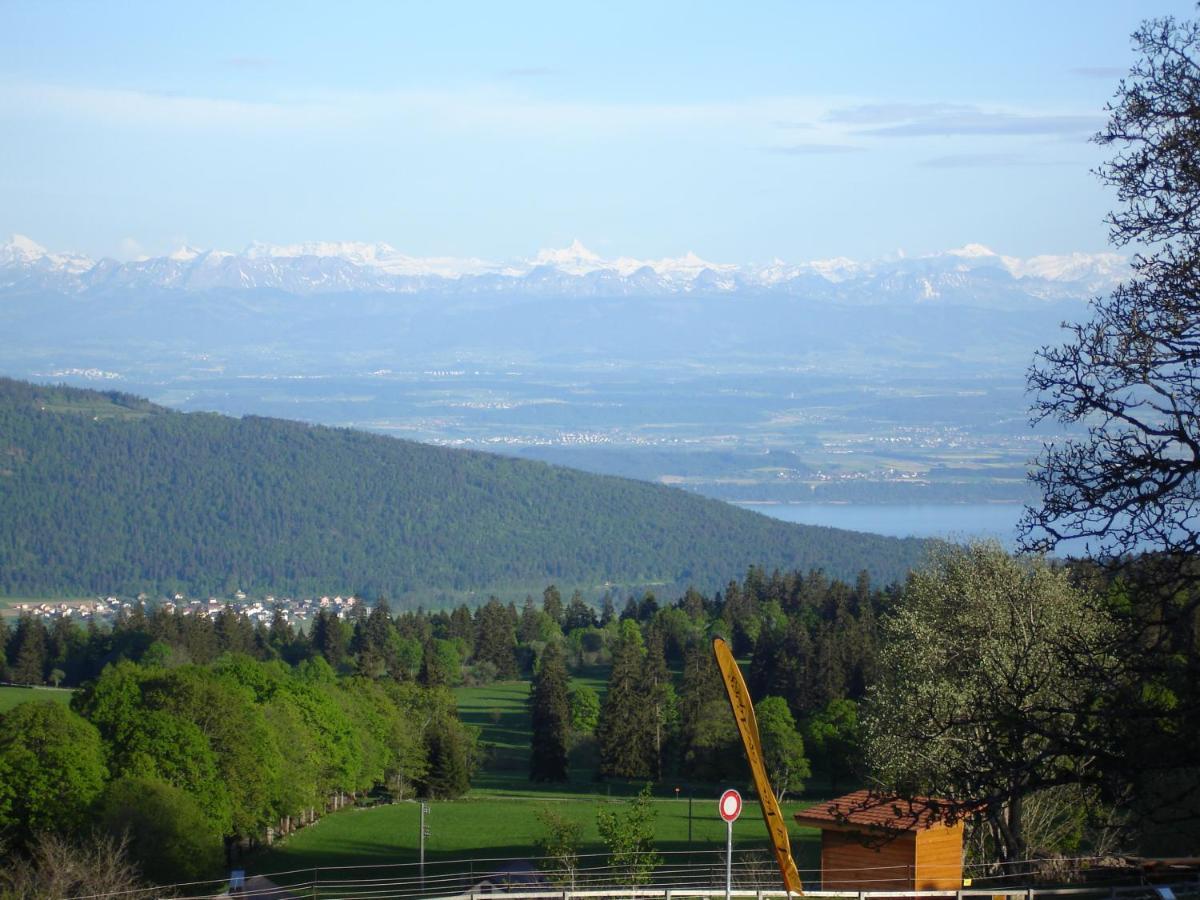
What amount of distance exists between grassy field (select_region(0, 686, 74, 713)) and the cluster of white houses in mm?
72378

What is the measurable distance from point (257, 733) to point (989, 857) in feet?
86.4

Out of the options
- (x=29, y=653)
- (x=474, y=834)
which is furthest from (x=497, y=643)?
(x=474, y=834)

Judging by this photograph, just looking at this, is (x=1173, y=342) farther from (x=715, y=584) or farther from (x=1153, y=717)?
(x=715, y=584)

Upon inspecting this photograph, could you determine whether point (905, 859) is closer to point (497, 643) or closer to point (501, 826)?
point (501, 826)

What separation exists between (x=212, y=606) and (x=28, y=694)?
95976 millimetres

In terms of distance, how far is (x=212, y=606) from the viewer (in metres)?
177

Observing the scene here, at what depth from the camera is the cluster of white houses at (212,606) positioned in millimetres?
167500

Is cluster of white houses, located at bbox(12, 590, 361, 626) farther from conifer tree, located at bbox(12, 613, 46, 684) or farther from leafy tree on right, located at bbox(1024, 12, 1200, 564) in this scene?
leafy tree on right, located at bbox(1024, 12, 1200, 564)

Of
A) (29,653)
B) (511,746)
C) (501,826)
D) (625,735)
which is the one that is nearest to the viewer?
(501,826)

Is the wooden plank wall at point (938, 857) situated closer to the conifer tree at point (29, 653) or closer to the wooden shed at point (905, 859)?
the wooden shed at point (905, 859)

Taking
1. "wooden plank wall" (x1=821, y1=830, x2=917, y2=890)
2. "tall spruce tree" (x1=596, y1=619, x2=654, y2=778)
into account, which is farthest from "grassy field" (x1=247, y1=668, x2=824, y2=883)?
"wooden plank wall" (x1=821, y1=830, x2=917, y2=890)

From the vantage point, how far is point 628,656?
68.9 meters

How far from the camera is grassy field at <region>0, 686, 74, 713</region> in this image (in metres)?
77.4

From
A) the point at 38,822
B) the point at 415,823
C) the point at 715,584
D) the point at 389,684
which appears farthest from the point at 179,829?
the point at 715,584
